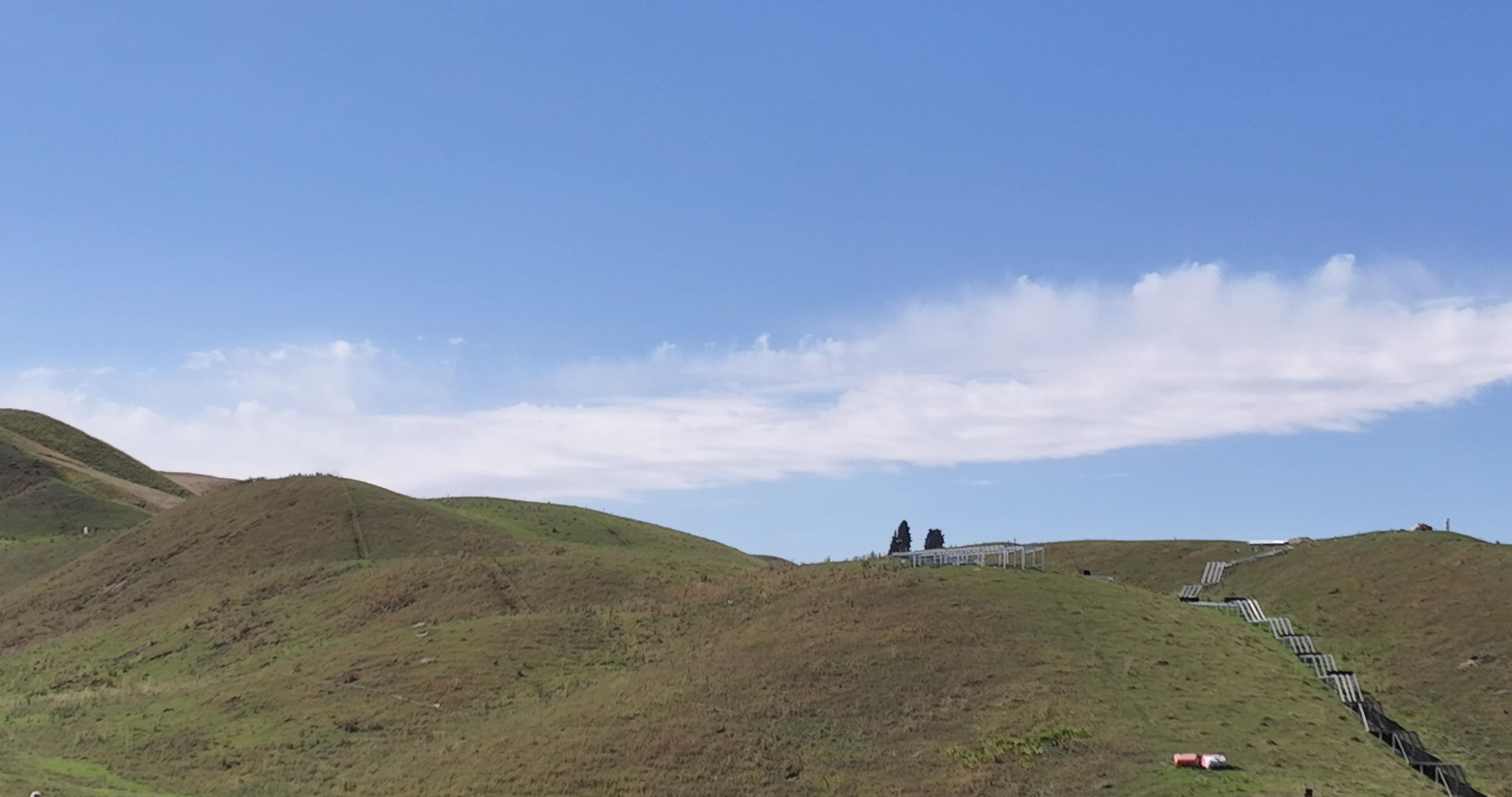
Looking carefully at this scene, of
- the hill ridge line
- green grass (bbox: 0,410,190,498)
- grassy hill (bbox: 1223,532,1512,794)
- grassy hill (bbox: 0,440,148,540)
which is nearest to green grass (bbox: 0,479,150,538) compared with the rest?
grassy hill (bbox: 0,440,148,540)

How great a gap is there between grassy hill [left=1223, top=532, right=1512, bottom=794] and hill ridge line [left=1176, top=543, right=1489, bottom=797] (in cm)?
100

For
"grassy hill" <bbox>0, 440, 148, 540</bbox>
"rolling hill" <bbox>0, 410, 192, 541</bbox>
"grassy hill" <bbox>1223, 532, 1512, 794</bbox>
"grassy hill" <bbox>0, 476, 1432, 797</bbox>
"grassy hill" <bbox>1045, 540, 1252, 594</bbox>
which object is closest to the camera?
"grassy hill" <bbox>0, 476, 1432, 797</bbox>

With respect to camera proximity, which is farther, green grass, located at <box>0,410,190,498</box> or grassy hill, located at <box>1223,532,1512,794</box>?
green grass, located at <box>0,410,190,498</box>

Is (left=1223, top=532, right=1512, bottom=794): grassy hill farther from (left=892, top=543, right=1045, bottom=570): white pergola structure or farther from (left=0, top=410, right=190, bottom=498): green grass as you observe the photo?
(left=0, top=410, right=190, bottom=498): green grass

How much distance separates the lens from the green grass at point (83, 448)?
166250 mm

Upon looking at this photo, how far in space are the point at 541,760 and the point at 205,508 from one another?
227 ft

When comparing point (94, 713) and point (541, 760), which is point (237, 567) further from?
point (541, 760)

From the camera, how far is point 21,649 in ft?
258

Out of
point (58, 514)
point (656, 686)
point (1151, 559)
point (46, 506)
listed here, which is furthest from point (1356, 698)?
point (46, 506)

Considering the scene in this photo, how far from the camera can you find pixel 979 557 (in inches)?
2539

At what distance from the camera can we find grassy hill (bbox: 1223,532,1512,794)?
46.0 meters

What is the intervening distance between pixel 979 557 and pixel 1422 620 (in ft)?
68.5

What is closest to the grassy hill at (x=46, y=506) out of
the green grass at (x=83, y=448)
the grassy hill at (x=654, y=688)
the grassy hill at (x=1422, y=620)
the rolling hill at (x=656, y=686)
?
the green grass at (x=83, y=448)

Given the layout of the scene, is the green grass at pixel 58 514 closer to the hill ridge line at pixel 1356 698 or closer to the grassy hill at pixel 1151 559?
the grassy hill at pixel 1151 559
